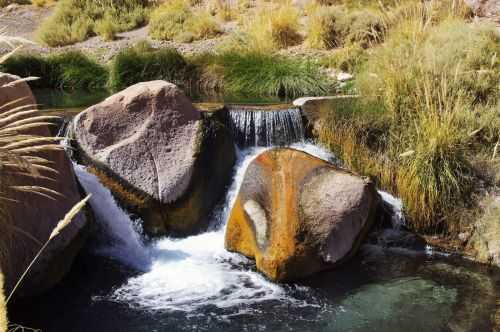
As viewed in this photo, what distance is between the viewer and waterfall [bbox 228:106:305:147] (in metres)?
7.34

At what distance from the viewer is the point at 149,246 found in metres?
5.97

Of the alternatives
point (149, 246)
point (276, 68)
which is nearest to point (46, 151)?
point (149, 246)

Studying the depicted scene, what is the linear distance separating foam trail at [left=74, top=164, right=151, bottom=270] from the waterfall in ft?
6.14

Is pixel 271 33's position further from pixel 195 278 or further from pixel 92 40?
pixel 195 278

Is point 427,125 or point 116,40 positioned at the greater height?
point 427,125

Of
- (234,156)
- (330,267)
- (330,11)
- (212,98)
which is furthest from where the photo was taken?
(330,11)

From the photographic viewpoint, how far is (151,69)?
11.1 meters

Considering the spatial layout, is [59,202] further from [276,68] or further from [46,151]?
[276,68]

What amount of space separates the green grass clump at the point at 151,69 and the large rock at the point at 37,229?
5.67m

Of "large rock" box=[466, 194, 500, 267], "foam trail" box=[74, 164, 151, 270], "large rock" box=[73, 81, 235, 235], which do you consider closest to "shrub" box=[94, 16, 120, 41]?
"large rock" box=[73, 81, 235, 235]

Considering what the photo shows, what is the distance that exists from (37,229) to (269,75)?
6001 millimetres

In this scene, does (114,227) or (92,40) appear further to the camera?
→ (92,40)

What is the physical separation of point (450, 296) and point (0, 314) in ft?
14.1

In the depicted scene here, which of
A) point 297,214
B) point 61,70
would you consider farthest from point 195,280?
point 61,70
